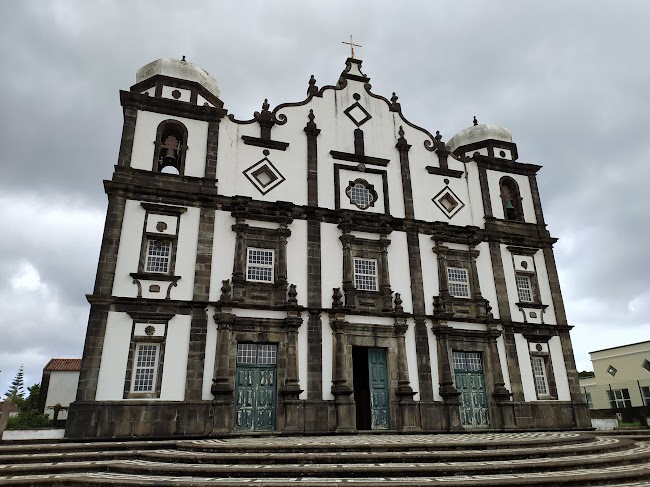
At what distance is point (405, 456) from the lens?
9.22 meters

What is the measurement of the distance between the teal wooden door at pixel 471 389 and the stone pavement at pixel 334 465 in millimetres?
5568

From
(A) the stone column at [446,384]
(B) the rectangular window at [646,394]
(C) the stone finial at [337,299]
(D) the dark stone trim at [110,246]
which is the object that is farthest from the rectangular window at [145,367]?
(B) the rectangular window at [646,394]

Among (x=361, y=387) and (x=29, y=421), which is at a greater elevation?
(x=361, y=387)

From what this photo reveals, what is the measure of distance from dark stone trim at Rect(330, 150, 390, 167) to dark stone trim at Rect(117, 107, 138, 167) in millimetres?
7324

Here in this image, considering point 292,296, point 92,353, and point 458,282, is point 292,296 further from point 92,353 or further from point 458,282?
point 458,282

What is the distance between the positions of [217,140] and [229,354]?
25.5 feet

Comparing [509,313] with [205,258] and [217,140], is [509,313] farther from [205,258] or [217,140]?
[217,140]

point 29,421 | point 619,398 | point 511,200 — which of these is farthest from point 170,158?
point 619,398

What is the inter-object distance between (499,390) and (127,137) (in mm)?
15951

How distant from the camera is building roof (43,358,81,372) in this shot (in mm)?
28312

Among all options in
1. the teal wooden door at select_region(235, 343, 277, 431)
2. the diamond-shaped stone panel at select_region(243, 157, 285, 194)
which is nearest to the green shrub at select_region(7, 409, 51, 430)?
the teal wooden door at select_region(235, 343, 277, 431)

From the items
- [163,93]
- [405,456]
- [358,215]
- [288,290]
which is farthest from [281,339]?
[163,93]

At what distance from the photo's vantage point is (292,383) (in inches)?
592

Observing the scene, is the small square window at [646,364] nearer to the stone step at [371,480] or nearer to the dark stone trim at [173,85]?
the stone step at [371,480]
